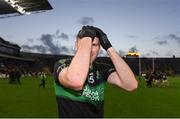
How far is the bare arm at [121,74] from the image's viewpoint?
3.62m

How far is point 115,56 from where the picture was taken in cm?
361

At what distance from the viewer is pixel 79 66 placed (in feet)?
10.3

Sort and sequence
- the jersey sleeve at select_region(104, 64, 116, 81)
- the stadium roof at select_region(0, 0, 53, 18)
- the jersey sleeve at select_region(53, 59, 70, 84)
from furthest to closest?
the stadium roof at select_region(0, 0, 53, 18)
the jersey sleeve at select_region(104, 64, 116, 81)
the jersey sleeve at select_region(53, 59, 70, 84)

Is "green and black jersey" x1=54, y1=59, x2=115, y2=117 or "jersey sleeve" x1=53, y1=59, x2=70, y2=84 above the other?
"jersey sleeve" x1=53, y1=59, x2=70, y2=84

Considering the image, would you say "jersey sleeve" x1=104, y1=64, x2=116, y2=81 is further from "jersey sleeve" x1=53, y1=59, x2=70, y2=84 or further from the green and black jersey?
"jersey sleeve" x1=53, y1=59, x2=70, y2=84

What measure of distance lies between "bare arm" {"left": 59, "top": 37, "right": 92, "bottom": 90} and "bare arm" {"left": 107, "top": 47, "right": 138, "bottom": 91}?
405 mm

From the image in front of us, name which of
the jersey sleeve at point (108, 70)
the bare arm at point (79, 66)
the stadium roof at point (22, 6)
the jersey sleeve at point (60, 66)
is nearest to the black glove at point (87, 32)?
the bare arm at point (79, 66)

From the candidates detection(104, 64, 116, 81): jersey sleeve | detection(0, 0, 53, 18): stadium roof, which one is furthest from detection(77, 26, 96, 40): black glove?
detection(0, 0, 53, 18): stadium roof

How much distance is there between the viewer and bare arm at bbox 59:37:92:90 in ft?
10.3

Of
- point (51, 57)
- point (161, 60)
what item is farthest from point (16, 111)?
point (161, 60)

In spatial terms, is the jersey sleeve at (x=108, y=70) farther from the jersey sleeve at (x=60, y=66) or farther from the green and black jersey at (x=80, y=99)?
the jersey sleeve at (x=60, y=66)

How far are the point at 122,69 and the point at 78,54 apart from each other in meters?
0.66

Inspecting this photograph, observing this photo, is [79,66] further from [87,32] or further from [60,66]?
[60,66]

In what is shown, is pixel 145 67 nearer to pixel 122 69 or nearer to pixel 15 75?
pixel 15 75
